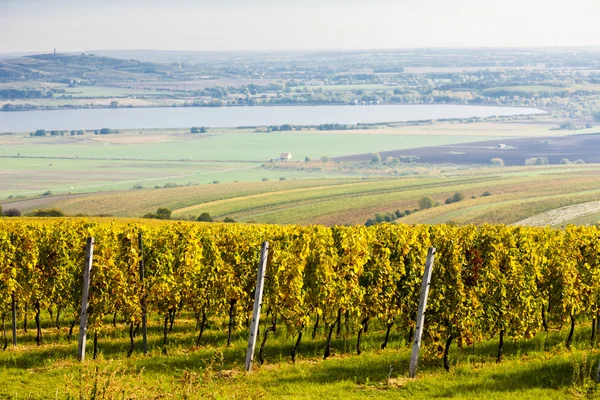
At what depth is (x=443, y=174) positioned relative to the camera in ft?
546

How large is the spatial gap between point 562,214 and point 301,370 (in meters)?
87.2

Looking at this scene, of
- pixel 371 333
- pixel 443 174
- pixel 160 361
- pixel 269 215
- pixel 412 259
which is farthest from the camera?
pixel 443 174

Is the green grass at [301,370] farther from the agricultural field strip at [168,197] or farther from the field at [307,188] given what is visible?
the agricultural field strip at [168,197]

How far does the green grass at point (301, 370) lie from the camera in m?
17.1

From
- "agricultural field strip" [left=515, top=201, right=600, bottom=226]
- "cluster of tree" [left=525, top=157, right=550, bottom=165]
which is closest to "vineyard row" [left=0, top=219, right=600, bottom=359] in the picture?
→ "agricultural field strip" [left=515, top=201, right=600, bottom=226]

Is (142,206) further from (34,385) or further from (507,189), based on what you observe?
(34,385)

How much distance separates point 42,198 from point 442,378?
406 ft

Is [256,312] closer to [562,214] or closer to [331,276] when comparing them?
[331,276]

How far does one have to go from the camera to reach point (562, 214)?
102 meters

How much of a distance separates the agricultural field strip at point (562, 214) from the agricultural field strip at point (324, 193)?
111 feet

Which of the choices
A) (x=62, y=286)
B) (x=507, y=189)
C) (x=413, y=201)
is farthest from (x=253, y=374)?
(x=507, y=189)

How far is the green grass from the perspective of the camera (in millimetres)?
17141

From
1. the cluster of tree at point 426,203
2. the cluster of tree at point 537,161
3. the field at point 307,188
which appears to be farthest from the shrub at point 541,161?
the cluster of tree at point 426,203

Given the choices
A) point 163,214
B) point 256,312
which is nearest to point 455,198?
point 163,214
